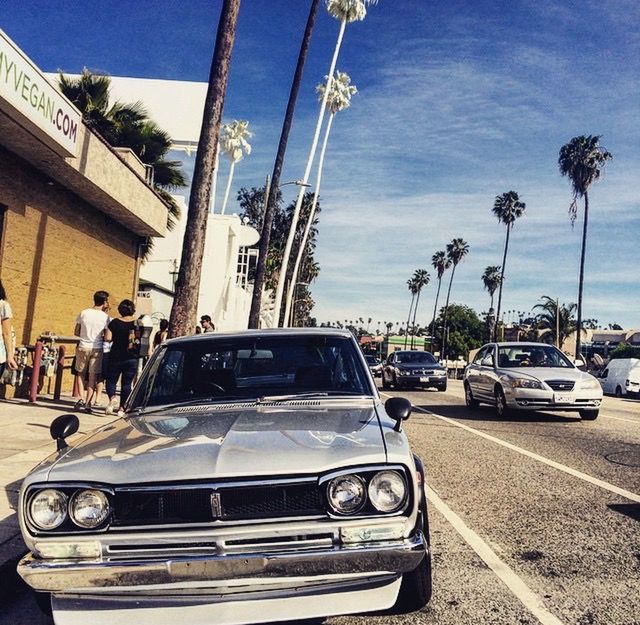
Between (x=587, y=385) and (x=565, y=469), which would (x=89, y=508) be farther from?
(x=587, y=385)

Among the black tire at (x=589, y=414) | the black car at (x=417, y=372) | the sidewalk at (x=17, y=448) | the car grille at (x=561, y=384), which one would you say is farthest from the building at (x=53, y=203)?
the black car at (x=417, y=372)

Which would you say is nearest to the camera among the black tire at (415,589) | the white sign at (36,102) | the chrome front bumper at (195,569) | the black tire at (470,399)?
the chrome front bumper at (195,569)

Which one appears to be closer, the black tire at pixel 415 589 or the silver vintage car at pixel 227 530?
the silver vintage car at pixel 227 530

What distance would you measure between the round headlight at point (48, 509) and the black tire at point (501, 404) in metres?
11.4

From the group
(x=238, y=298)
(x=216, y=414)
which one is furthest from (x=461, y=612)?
(x=238, y=298)

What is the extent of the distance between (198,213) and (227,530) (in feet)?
30.7

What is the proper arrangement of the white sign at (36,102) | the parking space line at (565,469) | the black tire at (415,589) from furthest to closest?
the white sign at (36,102) → the parking space line at (565,469) → the black tire at (415,589)

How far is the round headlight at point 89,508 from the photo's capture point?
9.87ft

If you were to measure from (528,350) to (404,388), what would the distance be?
11874 mm

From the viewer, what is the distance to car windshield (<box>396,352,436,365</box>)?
82.6ft

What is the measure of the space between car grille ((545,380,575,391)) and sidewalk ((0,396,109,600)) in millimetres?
7725

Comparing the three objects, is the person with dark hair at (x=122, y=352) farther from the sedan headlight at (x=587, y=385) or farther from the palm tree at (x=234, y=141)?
the palm tree at (x=234, y=141)

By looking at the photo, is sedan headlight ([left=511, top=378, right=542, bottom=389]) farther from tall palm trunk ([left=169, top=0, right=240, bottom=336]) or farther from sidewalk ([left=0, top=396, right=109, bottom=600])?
sidewalk ([left=0, top=396, right=109, bottom=600])

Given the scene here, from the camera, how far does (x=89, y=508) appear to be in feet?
9.94
